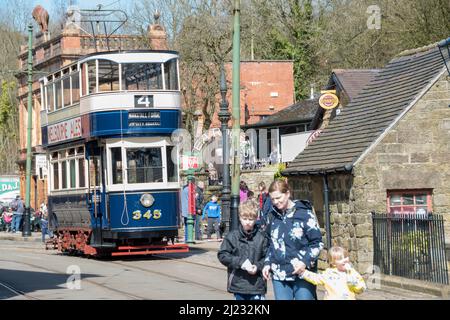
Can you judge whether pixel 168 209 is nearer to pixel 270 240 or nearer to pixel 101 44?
pixel 270 240

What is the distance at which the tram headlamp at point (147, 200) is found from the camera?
24.6m

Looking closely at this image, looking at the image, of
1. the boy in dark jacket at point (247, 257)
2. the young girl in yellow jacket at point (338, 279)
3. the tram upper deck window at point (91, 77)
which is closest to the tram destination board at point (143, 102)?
the tram upper deck window at point (91, 77)

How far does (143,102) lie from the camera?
81.1ft

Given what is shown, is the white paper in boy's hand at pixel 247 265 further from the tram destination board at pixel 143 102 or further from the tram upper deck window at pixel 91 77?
the tram upper deck window at pixel 91 77

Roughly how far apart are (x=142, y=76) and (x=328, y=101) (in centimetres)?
712

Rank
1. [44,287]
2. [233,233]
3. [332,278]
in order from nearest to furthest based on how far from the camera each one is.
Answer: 1. [332,278]
2. [233,233]
3. [44,287]

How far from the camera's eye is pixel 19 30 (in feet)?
264

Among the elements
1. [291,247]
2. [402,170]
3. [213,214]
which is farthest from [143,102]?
[291,247]

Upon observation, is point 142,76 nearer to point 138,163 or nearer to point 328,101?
point 138,163

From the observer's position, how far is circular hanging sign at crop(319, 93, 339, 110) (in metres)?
30.1

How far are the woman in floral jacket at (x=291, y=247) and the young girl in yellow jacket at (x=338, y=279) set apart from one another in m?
0.16

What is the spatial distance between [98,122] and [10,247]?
461 inches

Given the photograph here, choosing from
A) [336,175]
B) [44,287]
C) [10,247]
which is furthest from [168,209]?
[10,247]

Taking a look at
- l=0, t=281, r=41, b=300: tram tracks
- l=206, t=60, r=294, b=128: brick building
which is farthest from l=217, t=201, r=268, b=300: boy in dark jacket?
l=206, t=60, r=294, b=128: brick building
